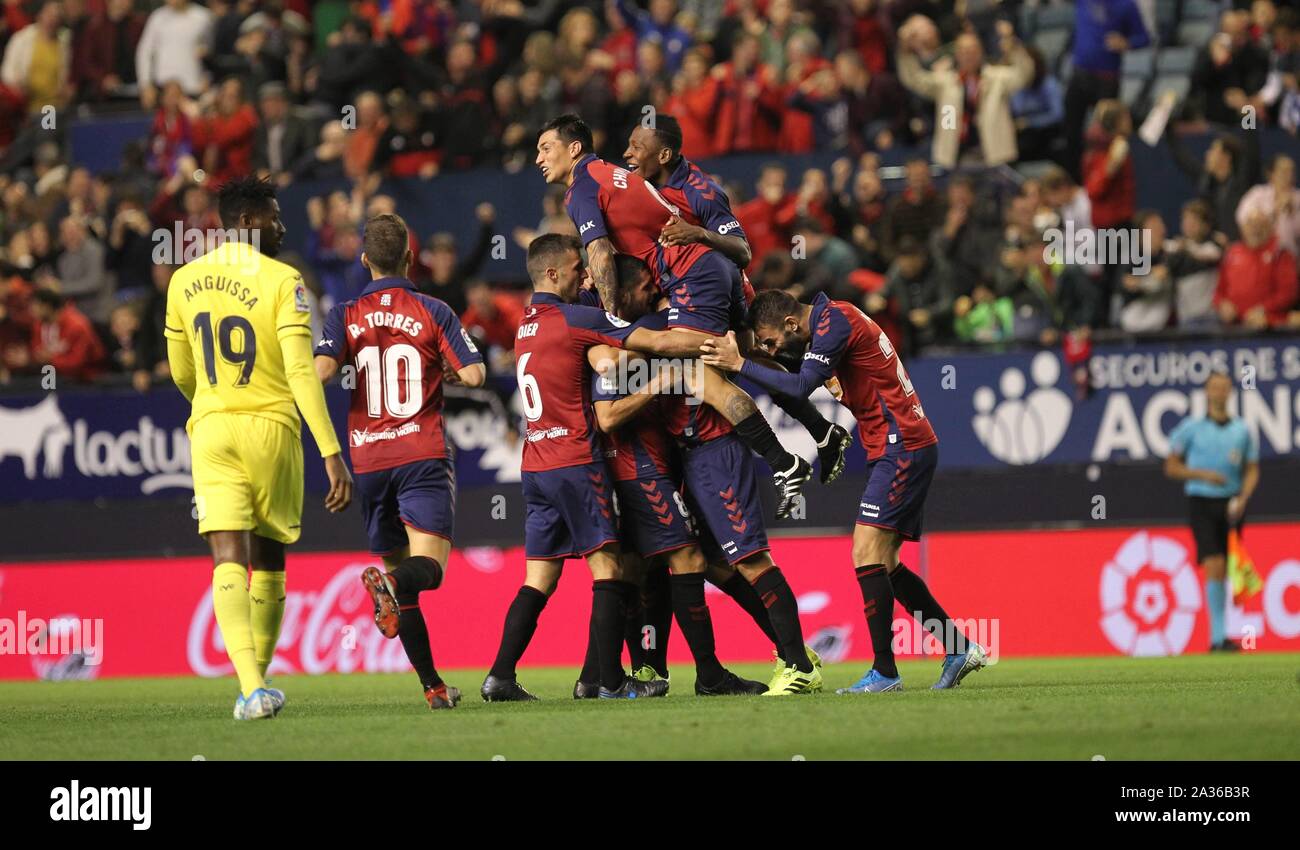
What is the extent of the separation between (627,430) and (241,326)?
232cm

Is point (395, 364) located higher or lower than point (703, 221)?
lower

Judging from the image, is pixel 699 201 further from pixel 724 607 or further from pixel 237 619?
pixel 724 607

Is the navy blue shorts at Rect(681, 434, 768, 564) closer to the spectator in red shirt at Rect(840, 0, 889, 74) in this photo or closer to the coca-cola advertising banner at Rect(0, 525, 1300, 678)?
the coca-cola advertising banner at Rect(0, 525, 1300, 678)

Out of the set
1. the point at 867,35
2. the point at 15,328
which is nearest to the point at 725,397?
the point at 867,35

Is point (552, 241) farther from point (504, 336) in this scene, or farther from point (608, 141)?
point (608, 141)

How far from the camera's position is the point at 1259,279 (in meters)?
17.2

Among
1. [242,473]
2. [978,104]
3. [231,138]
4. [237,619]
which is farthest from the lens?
[231,138]

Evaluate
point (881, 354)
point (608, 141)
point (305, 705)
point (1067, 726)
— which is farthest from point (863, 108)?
A: point (1067, 726)

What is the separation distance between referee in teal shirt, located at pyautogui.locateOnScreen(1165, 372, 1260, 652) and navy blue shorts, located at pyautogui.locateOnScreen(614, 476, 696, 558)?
6.95m

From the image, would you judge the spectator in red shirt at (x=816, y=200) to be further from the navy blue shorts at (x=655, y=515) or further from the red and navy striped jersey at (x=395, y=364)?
the red and navy striped jersey at (x=395, y=364)

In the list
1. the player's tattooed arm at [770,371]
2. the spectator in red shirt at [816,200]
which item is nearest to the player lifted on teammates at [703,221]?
the player's tattooed arm at [770,371]

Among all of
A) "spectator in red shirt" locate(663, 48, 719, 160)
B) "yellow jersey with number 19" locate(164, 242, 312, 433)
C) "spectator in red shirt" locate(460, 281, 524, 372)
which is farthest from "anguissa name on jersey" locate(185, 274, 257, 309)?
"spectator in red shirt" locate(663, 48, 719, 160)

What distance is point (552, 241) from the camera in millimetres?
10695

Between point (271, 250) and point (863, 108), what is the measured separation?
1077 centimetres
